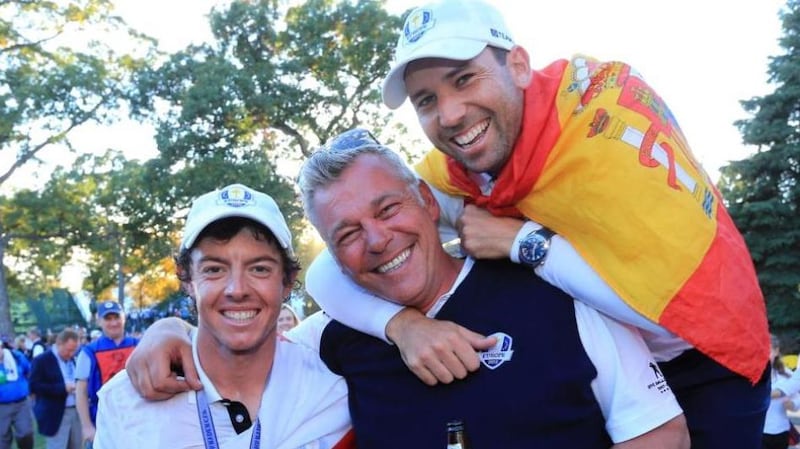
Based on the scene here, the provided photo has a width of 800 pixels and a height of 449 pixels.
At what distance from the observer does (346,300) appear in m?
2.74

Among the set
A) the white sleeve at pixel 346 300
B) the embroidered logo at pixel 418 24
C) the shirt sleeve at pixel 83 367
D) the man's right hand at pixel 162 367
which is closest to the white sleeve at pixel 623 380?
the white sleeve at pixel 346 300

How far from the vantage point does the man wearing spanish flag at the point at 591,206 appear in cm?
221

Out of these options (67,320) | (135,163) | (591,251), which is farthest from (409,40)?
(67,320)

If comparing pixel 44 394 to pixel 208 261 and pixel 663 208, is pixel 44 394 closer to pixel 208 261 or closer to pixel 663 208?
pixel 208 261

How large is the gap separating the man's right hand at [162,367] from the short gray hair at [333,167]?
72 cm

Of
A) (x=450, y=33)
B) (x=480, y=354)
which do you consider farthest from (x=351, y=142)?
(x=480, y=354)

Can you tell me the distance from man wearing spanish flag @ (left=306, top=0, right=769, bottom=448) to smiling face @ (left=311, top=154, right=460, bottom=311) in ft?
0.35

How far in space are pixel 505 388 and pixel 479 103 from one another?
96cm

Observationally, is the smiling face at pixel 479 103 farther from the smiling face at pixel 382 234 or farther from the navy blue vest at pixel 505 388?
the navy blue vest at pixel 505 388

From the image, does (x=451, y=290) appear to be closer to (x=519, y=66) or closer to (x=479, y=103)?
(x=479, y=103)

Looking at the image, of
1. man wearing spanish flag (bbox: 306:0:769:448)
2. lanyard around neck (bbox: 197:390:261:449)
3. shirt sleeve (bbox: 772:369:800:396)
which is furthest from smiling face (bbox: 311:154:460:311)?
shirt sleeve (bbox: 772:369:800:396)

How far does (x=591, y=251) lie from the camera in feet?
7.59

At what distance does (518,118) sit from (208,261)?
1.25 metres

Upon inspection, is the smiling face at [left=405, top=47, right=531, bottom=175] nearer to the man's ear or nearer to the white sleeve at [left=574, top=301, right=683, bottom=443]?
the man's ear
